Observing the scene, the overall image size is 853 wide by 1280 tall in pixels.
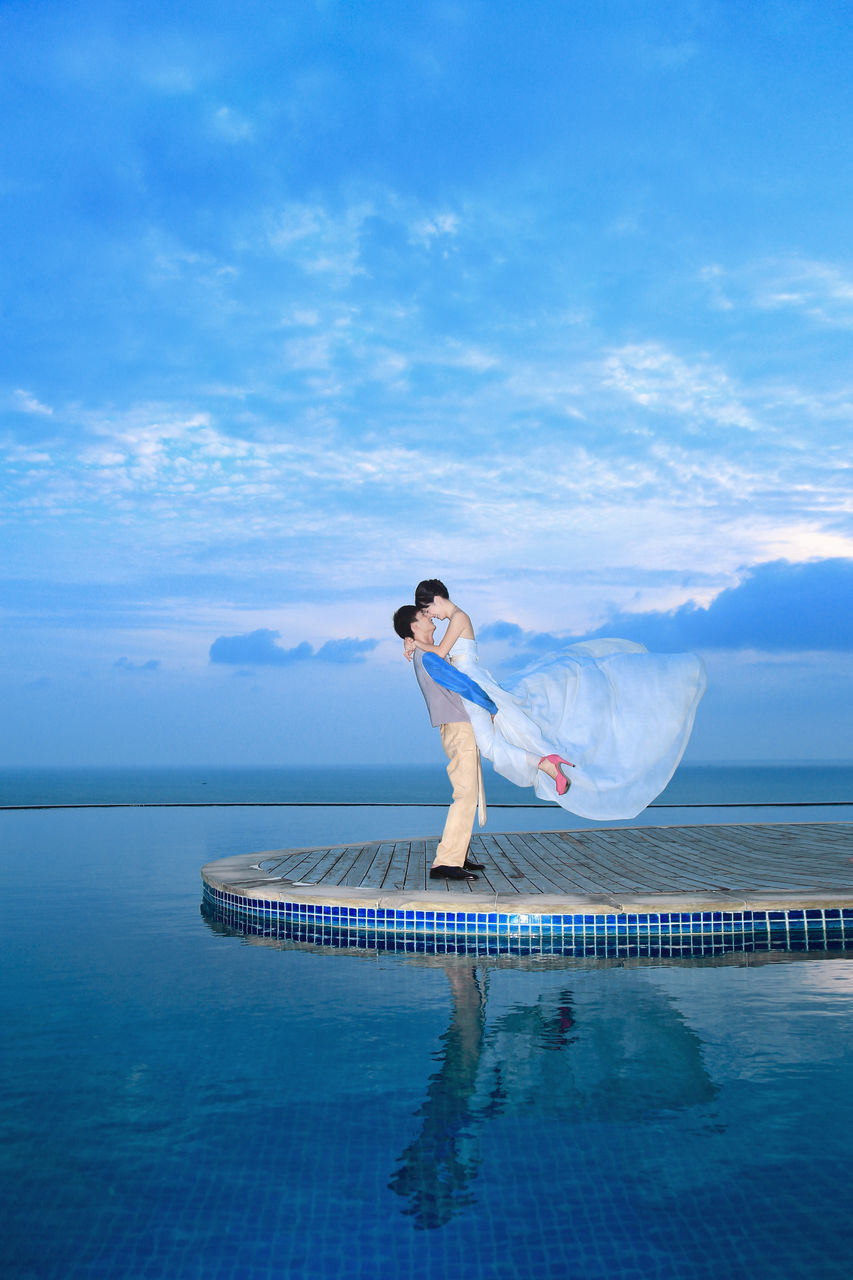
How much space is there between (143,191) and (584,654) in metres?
12.4

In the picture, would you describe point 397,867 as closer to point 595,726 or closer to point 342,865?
point 342,865

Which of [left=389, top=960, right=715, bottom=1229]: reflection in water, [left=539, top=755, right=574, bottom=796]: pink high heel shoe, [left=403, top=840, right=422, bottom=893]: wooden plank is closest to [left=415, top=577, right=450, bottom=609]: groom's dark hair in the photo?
[left=539, top=755, right=574, bottom=796]: pink high heel shoe

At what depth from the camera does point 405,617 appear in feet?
23.0

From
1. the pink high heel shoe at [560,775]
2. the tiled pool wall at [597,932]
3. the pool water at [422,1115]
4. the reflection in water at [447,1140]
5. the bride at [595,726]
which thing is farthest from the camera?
the bride at [595,726]

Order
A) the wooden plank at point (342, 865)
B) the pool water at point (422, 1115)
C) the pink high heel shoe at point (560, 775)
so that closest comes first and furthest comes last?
the pool water at point (422, 1115)
the pink high heel shoe at point (560, 775)
the wooden plank at point (342, 865)

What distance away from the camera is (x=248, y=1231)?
2.64 m

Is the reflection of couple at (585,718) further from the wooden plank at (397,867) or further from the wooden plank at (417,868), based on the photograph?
the wooden plank at (397,867)

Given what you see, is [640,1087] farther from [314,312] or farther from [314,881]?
[314,312]

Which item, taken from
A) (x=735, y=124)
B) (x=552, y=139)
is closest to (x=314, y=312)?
(x=552, y=139)

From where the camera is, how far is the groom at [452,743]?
23.0ft

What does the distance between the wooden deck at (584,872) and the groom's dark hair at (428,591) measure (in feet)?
7.80

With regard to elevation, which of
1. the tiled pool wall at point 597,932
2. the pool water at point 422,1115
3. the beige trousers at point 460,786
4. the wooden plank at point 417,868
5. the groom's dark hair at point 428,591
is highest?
the groom's dark hair at point 428,591

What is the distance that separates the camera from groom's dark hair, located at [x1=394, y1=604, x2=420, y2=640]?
7.00 meters

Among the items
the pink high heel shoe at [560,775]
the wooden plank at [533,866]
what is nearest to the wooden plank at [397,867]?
the wooden plank at [533,866]
